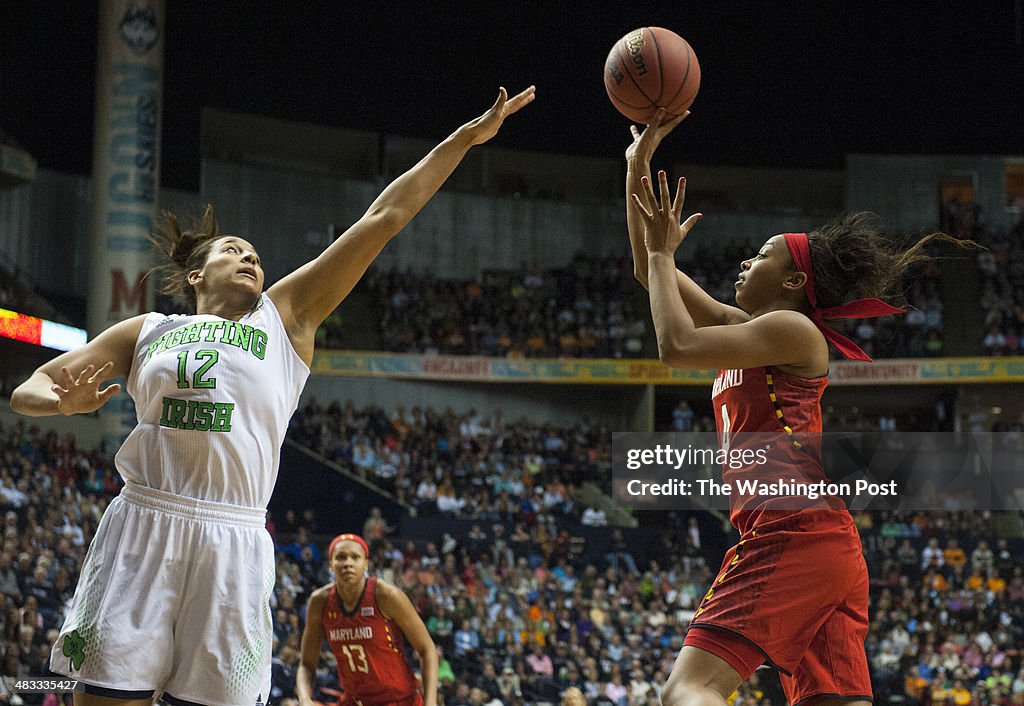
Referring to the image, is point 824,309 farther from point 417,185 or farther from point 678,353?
point 417,185

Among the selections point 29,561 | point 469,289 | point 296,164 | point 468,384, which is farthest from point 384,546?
point 296,164

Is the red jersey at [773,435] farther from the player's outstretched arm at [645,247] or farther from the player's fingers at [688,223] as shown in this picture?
the player's fingers at [688,223]

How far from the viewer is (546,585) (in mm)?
16016

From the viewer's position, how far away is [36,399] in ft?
9.45

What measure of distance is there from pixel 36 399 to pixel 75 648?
66 centimetres

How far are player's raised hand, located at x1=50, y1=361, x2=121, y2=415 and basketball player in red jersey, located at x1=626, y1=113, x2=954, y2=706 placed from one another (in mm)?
1652

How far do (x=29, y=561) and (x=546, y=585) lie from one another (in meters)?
7.04

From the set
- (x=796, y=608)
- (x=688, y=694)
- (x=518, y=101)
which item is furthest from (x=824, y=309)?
(x=688, y=694)

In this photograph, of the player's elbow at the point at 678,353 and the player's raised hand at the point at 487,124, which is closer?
the player's elbow at the point at 678,353

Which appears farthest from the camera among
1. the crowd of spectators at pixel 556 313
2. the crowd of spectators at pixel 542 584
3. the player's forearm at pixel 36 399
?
the crowd of spectators at pixel 556 313

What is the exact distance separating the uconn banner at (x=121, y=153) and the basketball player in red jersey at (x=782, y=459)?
17077 millimetres

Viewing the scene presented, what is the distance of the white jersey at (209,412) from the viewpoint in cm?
289

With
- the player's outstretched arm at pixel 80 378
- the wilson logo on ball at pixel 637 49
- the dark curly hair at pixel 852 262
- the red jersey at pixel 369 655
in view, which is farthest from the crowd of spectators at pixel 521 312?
the player's outstretched arm at pixel 80 378

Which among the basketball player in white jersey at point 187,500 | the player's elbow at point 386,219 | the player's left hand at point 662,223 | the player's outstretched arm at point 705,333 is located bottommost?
the basketball player in white jersey at point 187,500
